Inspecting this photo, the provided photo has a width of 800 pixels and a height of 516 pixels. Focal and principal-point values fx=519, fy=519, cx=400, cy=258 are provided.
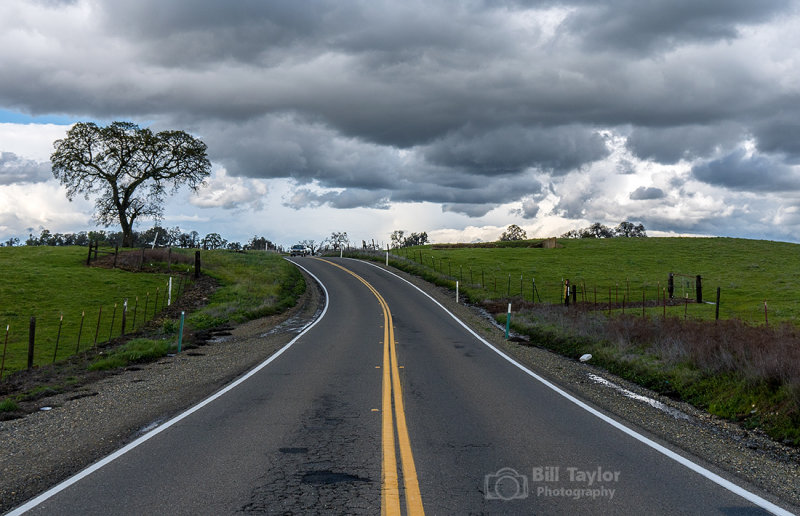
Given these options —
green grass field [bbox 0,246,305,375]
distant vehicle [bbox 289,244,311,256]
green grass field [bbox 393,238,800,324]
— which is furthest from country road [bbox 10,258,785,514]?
distant vehicle [bbox 289,244,311,256]

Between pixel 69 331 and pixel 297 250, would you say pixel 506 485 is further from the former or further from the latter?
pixel 297 250

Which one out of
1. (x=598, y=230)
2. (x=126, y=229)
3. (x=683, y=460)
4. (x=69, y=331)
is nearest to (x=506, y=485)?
(x=683, y=460)

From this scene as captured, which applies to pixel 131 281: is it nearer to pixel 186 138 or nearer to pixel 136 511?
pixel 186 138

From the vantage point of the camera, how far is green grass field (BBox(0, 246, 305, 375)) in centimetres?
2298

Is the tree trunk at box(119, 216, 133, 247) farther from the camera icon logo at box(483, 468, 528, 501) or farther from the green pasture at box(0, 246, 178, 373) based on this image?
the camera icon logo at box(483, 468, 528, 501)

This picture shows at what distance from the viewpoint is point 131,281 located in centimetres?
3612

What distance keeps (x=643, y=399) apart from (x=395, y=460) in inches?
250

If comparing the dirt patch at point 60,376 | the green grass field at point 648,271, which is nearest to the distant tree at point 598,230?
the green grass field at point 648,271

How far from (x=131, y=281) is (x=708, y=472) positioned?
3749 cm

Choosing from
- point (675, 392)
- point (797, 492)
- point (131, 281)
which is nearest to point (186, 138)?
point (131, 281)

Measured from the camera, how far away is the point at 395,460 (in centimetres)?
613

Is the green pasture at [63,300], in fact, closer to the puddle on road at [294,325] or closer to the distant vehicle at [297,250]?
the puddle on road at [294,325]

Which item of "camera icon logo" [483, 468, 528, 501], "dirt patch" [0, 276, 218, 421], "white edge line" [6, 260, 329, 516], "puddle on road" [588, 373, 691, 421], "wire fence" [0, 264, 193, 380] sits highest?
"camera icon logo" [483, 468, 528, 501]

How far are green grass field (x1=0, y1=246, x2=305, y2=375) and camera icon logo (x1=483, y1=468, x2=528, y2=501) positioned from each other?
17.0 meters
